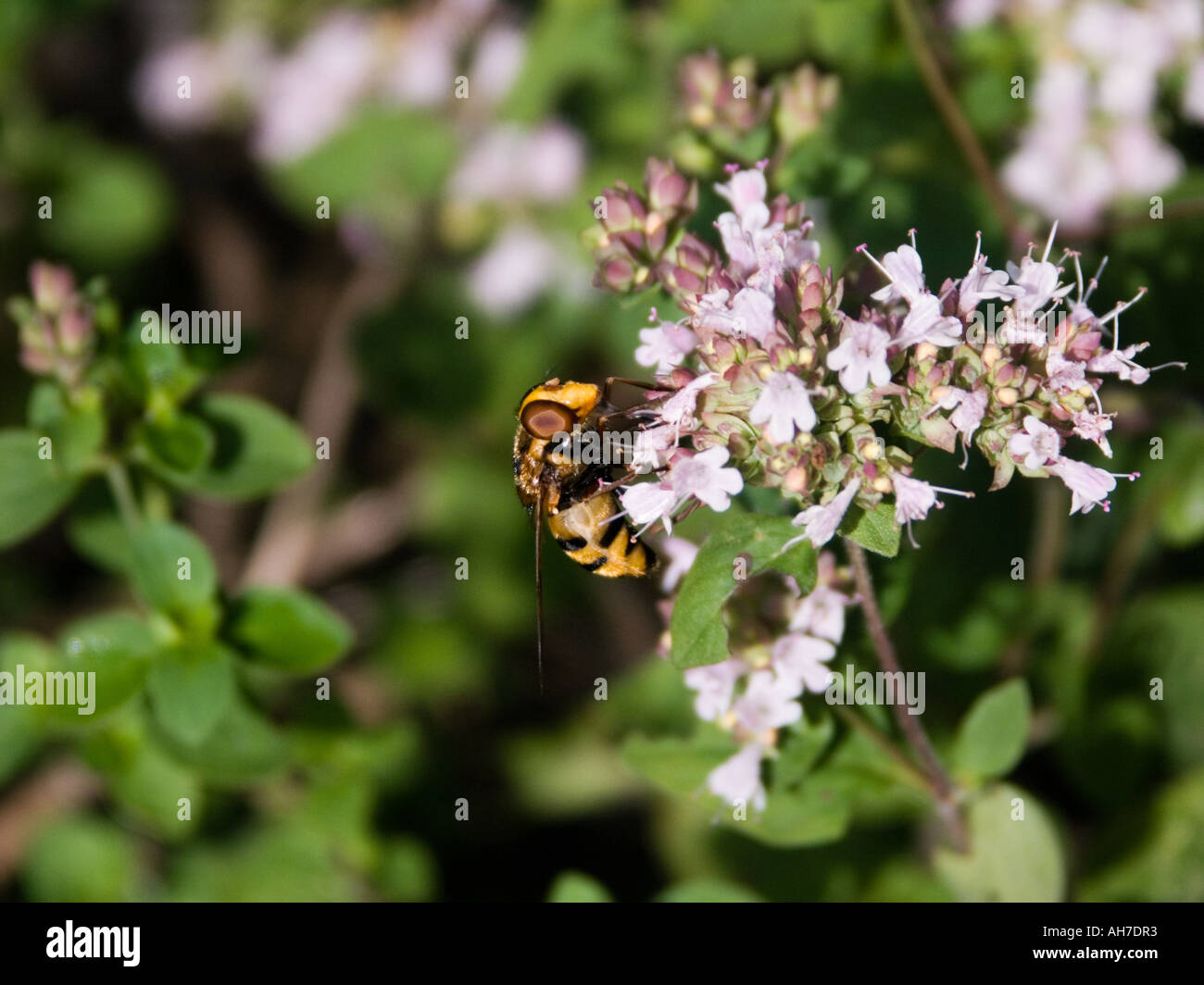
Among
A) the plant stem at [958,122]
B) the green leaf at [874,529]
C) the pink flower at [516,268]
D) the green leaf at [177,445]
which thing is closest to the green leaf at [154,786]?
the green leaf at [177,445]

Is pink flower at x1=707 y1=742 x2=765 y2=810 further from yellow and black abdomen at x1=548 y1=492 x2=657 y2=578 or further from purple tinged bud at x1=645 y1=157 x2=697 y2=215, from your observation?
purple tinged bud at x1=645 y1=157 x2=697 y2=215

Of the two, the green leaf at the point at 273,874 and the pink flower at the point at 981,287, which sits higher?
the pink flower at the point at 981,287

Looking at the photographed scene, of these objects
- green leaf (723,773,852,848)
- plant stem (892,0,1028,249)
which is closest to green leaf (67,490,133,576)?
green leaf (723,773,852,848)

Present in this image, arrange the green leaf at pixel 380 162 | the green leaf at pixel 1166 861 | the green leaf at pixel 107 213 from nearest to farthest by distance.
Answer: the green leaf at pixel 1166 861
the green leaf at pixel 380 162
the green leaf at pixel 107 213

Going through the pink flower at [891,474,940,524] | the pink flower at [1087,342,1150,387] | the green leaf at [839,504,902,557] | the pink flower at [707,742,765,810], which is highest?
the pink flower at [1087,342,1150,387]

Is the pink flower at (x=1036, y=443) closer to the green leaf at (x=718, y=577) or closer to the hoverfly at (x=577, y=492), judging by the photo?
the green leaf at (x=718, y=577)
